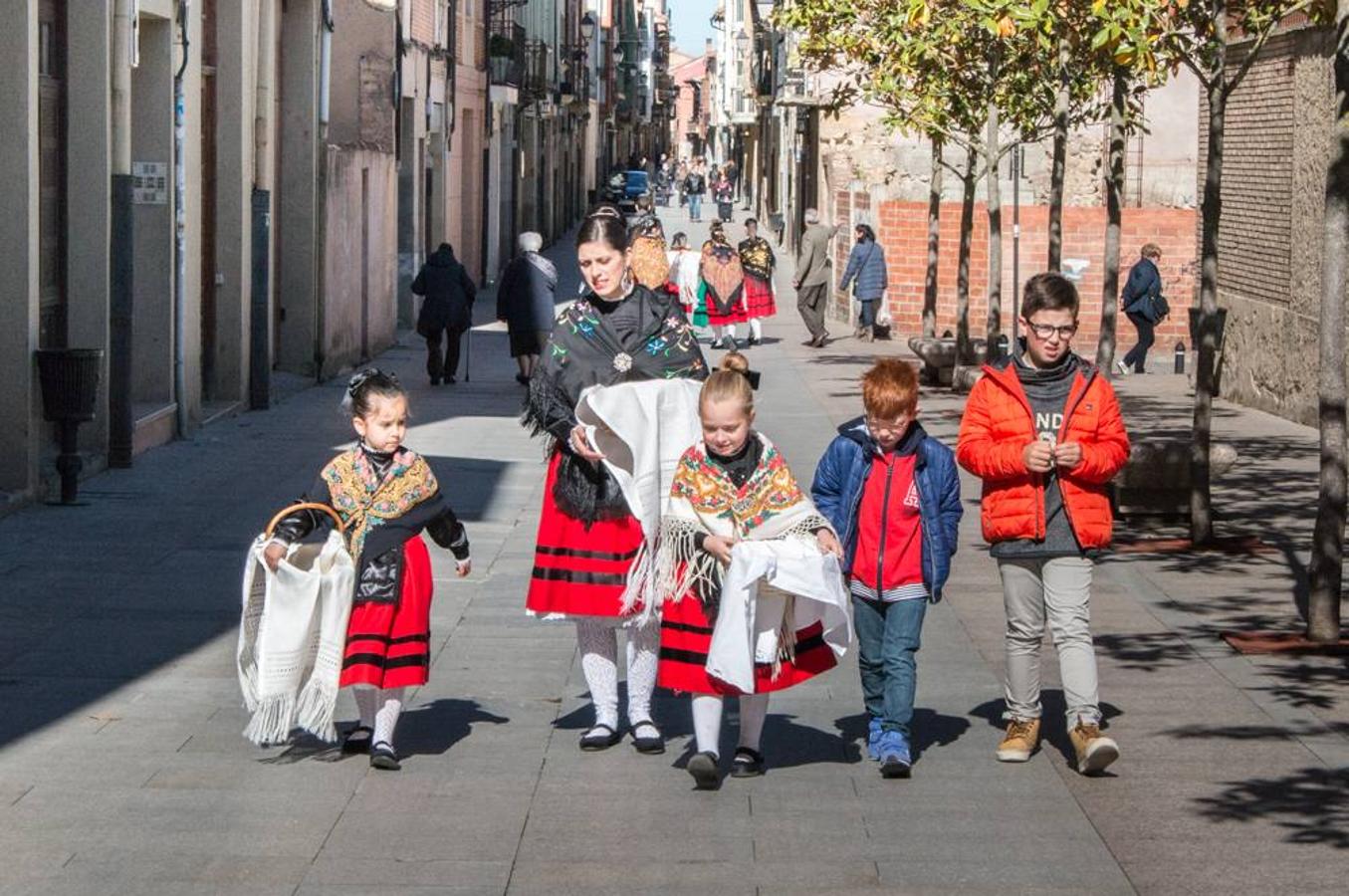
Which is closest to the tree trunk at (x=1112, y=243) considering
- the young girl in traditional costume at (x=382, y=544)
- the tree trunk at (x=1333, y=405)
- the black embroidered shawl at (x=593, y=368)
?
the tree trunk at (x=1333, y=405)

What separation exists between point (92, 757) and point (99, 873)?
1.44 metres

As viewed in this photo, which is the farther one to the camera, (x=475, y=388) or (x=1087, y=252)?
(x=1087, y=252)

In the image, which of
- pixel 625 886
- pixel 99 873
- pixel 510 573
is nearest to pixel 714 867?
pixel 625 886

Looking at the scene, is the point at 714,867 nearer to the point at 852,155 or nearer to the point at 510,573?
the point at 510,573

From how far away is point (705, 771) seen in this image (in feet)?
24.2

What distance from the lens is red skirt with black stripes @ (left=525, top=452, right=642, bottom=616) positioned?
7.93 meters

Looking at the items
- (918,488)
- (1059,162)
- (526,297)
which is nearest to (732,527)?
(918,488)

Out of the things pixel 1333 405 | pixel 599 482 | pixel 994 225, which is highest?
pixel 994 225

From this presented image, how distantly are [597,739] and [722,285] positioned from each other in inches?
907

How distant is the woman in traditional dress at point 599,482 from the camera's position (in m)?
7.95

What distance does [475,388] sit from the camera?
24.6m

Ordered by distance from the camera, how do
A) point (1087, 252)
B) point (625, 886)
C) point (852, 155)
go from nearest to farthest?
point (625, 886) < point (1087, 252) < point (852, 155)

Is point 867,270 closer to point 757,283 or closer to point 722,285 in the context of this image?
point 757,283

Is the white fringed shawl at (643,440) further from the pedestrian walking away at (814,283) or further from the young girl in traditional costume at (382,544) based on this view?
the pedestrian walking away at (814,283)
